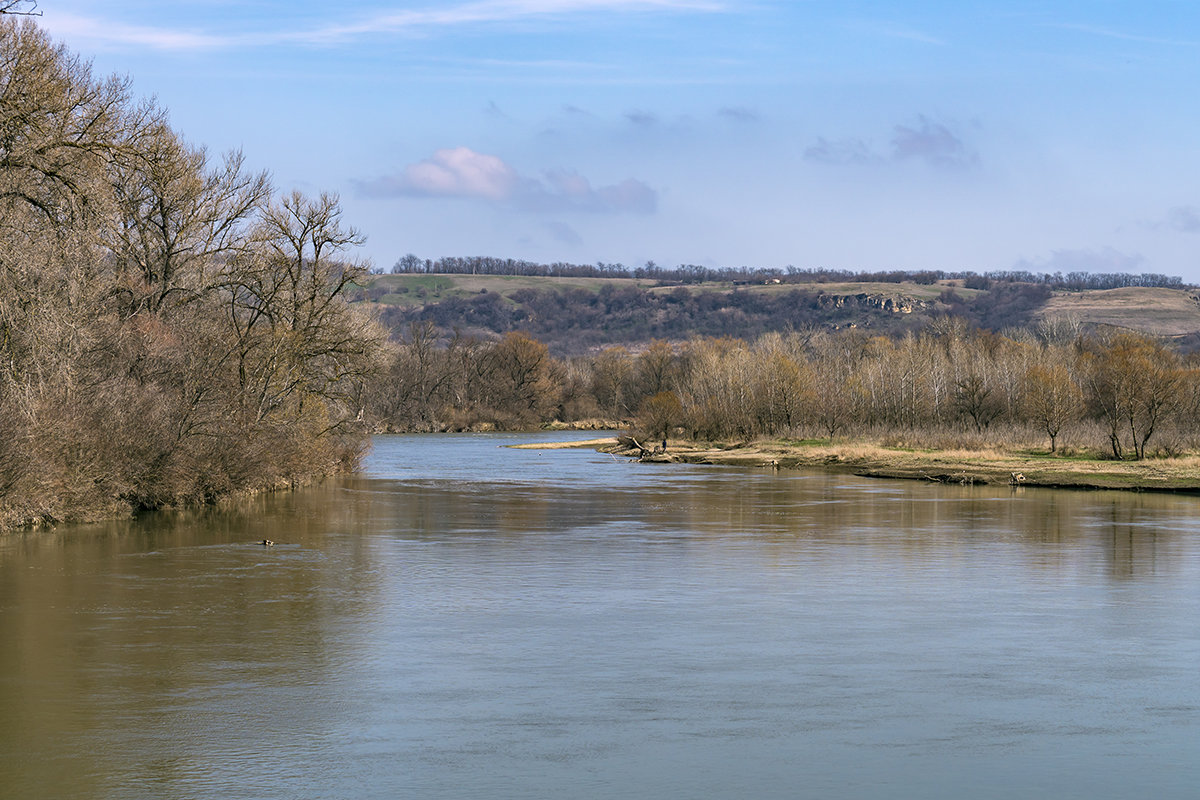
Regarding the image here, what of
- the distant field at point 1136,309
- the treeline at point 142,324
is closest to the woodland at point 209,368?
the treeline at point 142,324

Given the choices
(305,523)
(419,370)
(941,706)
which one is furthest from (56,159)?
(419,370)

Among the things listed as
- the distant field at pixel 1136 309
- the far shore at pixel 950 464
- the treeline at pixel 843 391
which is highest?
the distant field at pixel 1136 309

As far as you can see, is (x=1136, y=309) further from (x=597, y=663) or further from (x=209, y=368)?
(x=597, y=663)

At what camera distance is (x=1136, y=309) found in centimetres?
17550

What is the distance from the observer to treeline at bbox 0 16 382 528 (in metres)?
23.6

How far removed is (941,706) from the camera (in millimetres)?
11812

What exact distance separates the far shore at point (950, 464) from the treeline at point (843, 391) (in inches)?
110

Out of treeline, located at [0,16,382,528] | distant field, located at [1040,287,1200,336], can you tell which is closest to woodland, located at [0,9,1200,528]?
treeline, located at [0,16,382,528]

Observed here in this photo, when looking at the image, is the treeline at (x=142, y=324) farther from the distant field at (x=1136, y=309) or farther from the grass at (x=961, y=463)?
the distant field at (x=1136, y=309)

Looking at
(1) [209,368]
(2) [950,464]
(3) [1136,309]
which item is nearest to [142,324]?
(1) [209,368]

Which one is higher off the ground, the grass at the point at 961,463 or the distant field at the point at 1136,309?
the distant field at the point at 1136,309

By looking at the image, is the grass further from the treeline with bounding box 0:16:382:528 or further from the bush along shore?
the treeline with bounding box 0:16:382:528

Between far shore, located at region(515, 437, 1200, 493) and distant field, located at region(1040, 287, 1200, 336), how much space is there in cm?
10837

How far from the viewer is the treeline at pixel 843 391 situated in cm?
5323
